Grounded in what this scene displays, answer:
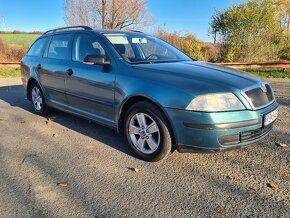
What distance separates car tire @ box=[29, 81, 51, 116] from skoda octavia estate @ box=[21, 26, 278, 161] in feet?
2.54

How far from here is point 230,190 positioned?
123 inches

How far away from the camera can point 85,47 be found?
4.75 meters

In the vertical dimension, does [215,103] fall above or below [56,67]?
below

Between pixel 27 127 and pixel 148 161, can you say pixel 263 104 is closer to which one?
pixel 148 161

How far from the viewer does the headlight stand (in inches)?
129

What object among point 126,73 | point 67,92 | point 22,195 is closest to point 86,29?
point 67,92

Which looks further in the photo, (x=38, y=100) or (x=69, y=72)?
(x=38, y=100)

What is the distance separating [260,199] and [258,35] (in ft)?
49.1

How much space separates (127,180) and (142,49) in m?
2.10

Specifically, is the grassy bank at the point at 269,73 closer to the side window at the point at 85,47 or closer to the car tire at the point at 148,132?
the side window at the point at 85,47

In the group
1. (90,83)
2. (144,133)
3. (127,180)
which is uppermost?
(90,83)

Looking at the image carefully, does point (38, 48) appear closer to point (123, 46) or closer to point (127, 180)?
point (123, 46)

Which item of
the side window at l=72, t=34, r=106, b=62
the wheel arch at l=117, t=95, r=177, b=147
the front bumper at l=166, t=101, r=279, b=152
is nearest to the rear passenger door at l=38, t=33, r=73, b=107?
the side window at l=72, t=34, r=106, b=62

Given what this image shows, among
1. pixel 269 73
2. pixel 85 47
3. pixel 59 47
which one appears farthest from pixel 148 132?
pixel 269 73
